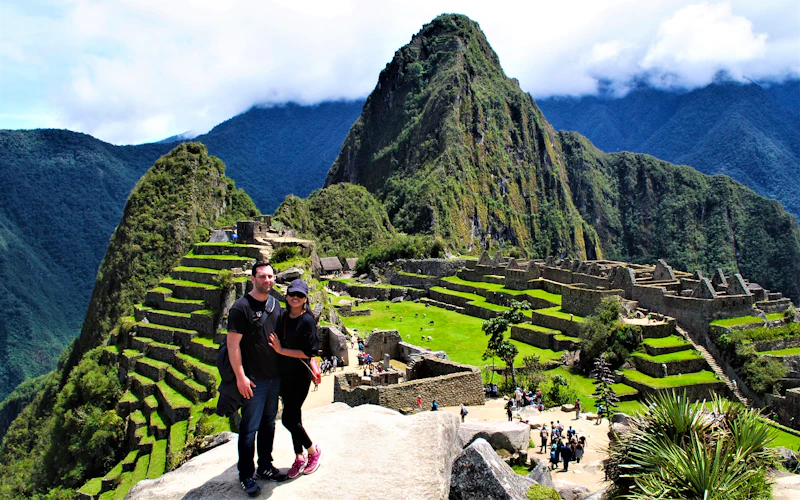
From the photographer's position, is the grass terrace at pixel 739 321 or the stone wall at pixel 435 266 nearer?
the grass terrace at pixel 739 321

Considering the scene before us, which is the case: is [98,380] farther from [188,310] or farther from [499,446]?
[499,446]

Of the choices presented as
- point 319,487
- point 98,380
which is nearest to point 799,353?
point 319,487

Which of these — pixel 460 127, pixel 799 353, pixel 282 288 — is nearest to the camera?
pixel 282 288

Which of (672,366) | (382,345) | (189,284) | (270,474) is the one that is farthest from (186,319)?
Answer: (270,474)

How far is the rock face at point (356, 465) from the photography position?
6.89 metres

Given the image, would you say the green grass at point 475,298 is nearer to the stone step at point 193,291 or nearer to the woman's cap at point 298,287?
the stone step at point 193,291

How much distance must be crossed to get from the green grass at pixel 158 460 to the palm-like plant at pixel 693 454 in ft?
57.8

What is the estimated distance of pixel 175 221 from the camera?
2815 inches

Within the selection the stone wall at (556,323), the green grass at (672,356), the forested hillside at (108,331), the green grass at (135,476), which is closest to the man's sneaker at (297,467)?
the green grass at (135,476)

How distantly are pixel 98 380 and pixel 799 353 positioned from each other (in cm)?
3814

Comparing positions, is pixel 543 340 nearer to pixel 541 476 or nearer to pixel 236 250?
pixel 236 250

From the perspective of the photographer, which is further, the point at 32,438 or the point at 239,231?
the point at 32,438

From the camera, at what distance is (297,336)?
729 cm

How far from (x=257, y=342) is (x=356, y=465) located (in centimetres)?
196
